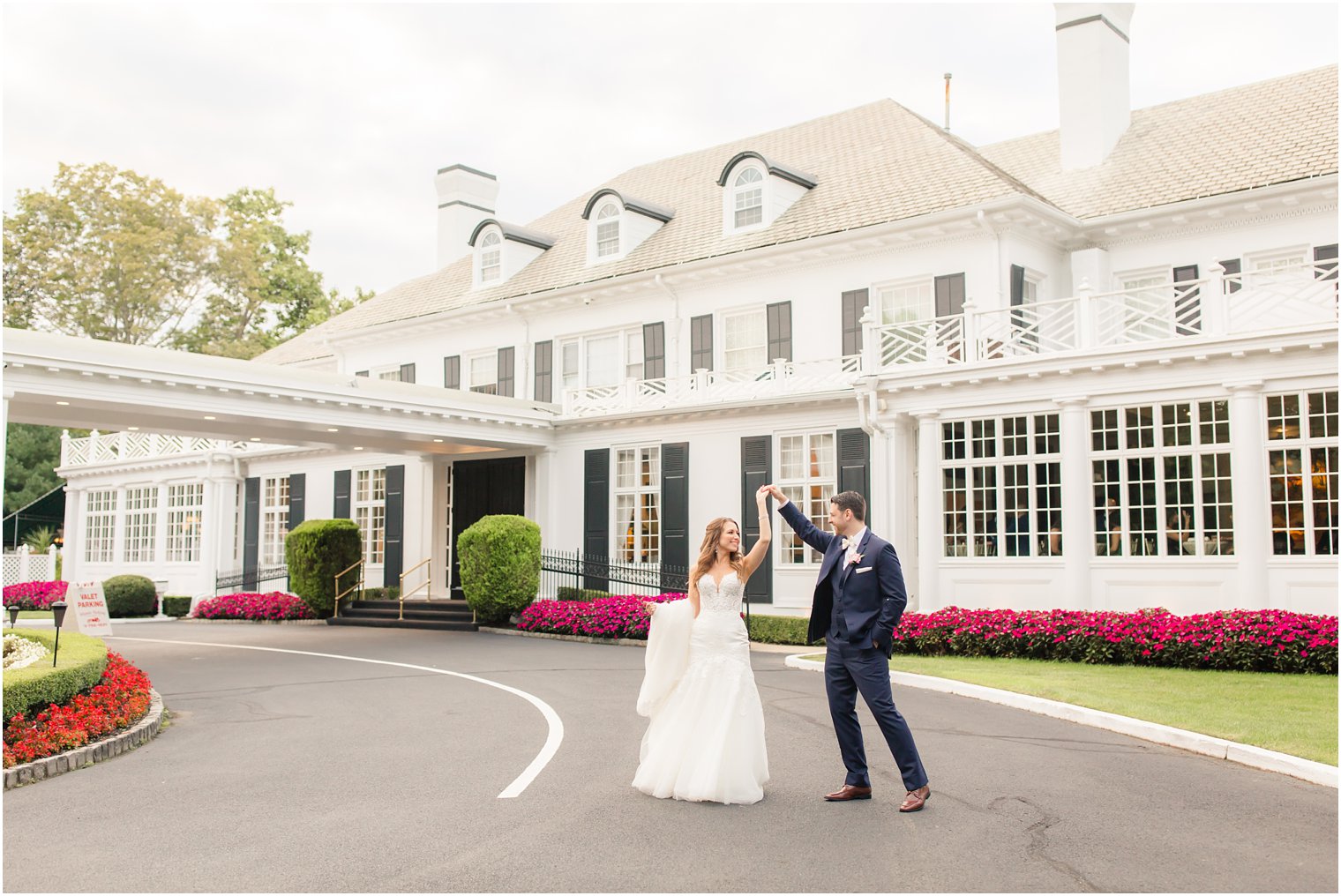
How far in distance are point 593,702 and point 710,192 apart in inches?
713

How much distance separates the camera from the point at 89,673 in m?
10.6

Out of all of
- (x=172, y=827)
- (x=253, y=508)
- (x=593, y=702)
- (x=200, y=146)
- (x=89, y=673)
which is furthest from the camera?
(x=200, y=146)

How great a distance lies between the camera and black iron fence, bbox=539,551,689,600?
22781mm

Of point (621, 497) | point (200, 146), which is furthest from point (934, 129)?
point (200, 146)

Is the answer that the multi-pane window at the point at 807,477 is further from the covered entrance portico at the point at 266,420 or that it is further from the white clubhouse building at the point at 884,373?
the covered entrance portico at the point at 266,420

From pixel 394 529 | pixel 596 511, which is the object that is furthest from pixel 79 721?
pixel 394 529

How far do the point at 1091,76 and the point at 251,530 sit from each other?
2453 centimetres

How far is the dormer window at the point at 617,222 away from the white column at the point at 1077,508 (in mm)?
13164

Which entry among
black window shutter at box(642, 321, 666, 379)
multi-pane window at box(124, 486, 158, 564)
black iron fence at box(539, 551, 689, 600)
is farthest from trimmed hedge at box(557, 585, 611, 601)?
multi-pane window at box(124, 486, 158, 564)

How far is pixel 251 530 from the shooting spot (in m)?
32.3

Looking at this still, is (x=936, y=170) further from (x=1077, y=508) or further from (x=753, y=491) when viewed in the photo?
(x=1077, y=508)

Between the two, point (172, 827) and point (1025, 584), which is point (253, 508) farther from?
point (172, 827)

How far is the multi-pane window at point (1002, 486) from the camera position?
56.8 ft

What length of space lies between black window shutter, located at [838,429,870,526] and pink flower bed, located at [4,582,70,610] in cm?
2486
